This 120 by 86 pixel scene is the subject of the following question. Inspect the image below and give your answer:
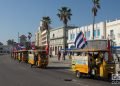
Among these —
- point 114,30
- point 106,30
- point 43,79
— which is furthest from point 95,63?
point 106,30

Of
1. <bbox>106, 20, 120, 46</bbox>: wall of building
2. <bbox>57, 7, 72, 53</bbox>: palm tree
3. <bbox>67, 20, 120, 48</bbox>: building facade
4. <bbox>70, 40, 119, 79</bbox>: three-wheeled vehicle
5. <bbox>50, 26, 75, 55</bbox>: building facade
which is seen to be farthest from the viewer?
<bbox>50, 26, 75, 55</bbox>: building facade

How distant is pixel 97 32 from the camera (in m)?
76.6

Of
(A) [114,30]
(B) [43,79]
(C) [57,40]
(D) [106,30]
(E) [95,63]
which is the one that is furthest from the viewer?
(C) [57,40]

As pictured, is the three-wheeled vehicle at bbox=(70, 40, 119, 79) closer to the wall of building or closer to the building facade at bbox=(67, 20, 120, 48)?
the wall of building

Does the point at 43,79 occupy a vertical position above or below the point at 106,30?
below

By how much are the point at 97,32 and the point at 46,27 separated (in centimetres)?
3179

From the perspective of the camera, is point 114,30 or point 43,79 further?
point 114,30

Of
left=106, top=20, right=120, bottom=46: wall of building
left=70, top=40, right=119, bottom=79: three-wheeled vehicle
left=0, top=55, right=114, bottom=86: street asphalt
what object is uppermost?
left=106, top=20, right=120, bottom=46: wall of building

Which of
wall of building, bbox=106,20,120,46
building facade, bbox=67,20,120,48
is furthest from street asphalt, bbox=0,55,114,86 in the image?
building facade, bbox=67,20,120,48

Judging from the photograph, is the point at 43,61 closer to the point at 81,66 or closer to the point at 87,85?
the point at 81,66

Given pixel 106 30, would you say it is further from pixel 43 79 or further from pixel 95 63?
pixel 43 79

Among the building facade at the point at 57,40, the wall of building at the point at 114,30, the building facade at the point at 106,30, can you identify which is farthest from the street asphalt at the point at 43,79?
the building facade at the point at 57,40

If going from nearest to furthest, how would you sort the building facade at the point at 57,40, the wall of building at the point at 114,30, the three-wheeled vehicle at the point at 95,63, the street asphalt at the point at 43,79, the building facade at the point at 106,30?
the street asphalt at the point at 43,79
the three-wheeled vehicle at the point at 95,63
the wall of building at the point at 114,30
the building facade at the point at 106,30
the building facade at the point at 57,40

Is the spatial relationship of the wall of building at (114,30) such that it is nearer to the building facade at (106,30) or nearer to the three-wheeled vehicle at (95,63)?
the building facade at (106,30)
